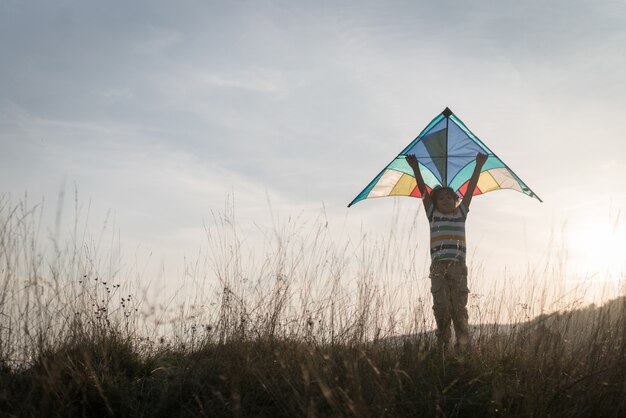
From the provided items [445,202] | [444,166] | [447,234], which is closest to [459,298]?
[447,234]

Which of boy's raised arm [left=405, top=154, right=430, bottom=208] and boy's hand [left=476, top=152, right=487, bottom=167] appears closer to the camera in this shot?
boy's raised arm [left=405, top=154, right=430, bottom=208]

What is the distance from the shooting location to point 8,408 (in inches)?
120

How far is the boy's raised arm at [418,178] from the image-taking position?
5.32m

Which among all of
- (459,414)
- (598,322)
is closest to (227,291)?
(459,414)

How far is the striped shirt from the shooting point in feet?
16.1

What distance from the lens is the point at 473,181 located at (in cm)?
538

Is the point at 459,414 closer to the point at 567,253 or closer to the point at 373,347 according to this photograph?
the point at 373,347

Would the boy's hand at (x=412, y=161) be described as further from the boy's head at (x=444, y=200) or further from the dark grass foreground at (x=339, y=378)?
the dark grass foreground at (x=339, y=378)

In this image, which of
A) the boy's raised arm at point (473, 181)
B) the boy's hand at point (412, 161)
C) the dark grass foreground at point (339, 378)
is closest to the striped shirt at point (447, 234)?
the boy's raised arm at point (473, 181)

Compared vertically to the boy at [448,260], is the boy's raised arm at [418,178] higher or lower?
higher

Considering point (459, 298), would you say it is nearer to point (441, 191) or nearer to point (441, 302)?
point (441, 302)

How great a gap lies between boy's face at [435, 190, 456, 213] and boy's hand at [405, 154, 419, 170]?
442 mm

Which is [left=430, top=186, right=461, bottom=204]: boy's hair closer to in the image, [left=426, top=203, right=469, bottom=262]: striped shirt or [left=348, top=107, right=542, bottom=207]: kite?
[left=426, top=203, right=469, bottom=262]: striped shirt

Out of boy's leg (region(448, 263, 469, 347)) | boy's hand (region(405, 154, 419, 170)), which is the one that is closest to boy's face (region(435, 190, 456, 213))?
boy's hand (region(405, 154, 419, 170))
